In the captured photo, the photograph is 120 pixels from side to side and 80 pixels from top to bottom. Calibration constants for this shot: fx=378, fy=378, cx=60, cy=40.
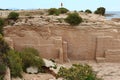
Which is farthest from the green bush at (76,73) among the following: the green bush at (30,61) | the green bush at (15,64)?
the green bush at (30,61)

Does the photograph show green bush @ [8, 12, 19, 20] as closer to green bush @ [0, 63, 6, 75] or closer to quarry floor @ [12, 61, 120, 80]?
quarry floor @ [12, 61, 120, 80]

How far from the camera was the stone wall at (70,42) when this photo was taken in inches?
741


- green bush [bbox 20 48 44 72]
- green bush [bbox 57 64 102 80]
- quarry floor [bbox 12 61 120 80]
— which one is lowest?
quarry floor [bbox 12 61 120 80]

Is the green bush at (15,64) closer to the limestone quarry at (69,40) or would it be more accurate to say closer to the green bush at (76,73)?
the green bush at (76,73)

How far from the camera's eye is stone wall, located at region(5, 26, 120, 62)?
18.8 m

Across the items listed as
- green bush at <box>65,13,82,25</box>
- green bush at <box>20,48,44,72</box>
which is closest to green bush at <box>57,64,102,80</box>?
green bush at <box>20,48,44,72</box>

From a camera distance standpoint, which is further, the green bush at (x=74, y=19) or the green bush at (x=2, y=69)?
the green bush at (x=74, y=19)

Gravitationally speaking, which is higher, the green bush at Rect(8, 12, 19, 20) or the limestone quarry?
the green bush at Rect(8, 12, 19, 20)

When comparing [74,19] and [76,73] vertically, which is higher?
[74,19]

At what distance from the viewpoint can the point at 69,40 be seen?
19.4 m

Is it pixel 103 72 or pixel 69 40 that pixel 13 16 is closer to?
pixel 69 40

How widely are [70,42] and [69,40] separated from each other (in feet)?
0.38

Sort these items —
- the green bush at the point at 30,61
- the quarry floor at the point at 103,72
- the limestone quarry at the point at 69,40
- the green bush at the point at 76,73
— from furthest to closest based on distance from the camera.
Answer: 1. the limestone quarry at the point at 69,40
2. the green bush at the point at 30,61
3. the quarry floor at the point at 103,72
4. the green bush at the point at 76,73

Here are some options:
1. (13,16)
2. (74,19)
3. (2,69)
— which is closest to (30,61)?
(2,69)
